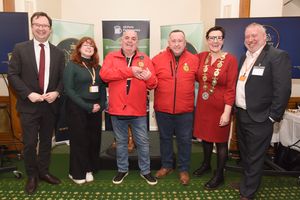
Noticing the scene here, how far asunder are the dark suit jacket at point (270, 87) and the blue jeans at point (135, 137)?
105 cm

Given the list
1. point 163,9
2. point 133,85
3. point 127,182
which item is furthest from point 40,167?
point 163,9

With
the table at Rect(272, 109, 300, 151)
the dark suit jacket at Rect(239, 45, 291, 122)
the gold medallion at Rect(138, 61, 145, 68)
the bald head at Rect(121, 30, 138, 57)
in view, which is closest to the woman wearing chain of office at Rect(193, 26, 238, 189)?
the dark suit jacket at Rect(239, 45, 291, 122)

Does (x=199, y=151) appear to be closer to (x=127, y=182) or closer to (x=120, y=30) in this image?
(x=127, y=182)

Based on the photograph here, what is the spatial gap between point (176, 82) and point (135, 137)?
2.38 ft

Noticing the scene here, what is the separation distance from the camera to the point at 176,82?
2617 mm

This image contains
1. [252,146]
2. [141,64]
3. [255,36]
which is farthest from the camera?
[141,64]

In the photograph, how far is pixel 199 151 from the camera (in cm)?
400

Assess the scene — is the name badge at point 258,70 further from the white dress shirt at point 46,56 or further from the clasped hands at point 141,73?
the white dress shirt at point 46,56

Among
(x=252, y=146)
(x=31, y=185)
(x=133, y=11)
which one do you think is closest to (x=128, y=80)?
(x=252, y=146)

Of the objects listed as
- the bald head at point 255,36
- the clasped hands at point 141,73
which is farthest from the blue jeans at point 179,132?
the bald head at point 255,36

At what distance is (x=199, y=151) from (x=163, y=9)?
2.63m

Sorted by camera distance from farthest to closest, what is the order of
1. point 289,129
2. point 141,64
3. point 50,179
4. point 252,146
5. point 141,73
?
point 289,129, point 50,179, point 141,64, point 141,73, point 252,146

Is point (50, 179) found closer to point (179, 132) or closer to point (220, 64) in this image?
point (179, 132)

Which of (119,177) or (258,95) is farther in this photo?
(119,177)
